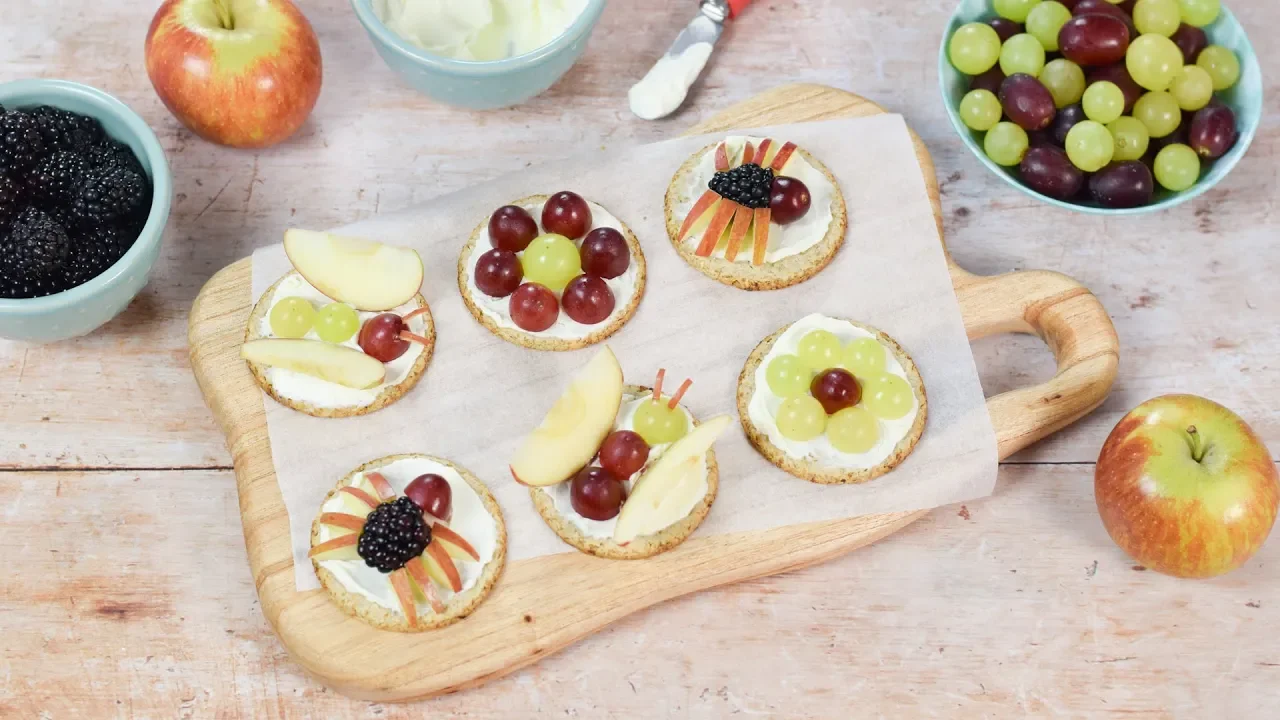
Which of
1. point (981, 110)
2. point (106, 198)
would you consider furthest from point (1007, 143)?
point (106, 198)

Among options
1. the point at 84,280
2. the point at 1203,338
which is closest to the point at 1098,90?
the point at 1203,338

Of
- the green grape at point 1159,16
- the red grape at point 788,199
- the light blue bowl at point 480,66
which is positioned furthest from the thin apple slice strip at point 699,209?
the green grape at point 1159,16

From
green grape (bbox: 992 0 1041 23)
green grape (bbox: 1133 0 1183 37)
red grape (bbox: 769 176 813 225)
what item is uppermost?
green grape (bbox: 1133 0 1183 37)

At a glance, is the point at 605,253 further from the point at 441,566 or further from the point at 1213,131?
the point at 1213,131

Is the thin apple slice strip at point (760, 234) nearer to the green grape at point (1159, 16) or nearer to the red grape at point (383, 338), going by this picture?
Answer: the red grape at point (383, 338)

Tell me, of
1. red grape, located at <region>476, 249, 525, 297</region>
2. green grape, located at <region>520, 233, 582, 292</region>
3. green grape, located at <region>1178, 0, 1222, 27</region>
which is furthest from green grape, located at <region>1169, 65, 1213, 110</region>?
red grape, located at <region>476, 249, 525, 297</region>

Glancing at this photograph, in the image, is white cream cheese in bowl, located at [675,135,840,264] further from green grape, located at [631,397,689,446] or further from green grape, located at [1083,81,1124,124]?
green grape, located at [1083,81,1124,124]

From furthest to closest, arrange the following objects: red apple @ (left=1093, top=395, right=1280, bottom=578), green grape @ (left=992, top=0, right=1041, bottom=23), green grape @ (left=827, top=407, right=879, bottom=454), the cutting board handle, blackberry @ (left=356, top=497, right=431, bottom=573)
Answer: green grape @ (left=992, top=0, right=1041, bottom=23) < the cutting board handle < green grape @ (left=827, top=407, right=879, bottom=454) < red apple @ (left=1093, top=395, right=1280, bottom=578) < blackberry @ (left=356, top=497, right=431, bottom=573)
